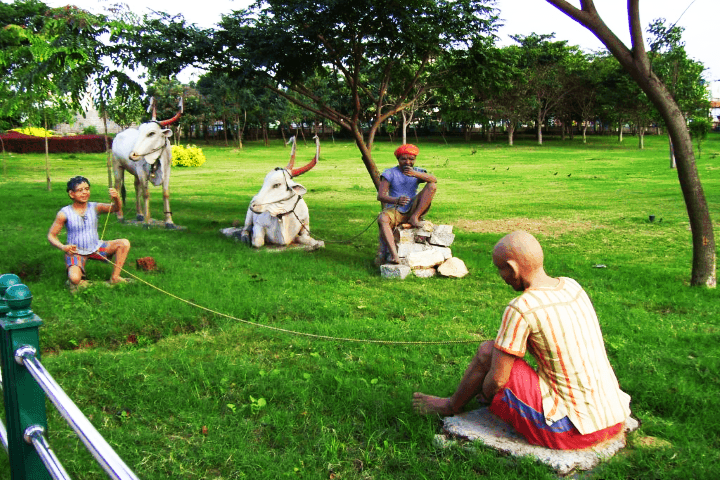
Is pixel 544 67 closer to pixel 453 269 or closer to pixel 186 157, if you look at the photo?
pixel 186 157

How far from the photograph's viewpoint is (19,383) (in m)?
2.51

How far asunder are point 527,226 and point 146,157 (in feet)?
24.7

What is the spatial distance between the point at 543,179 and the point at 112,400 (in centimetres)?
1962

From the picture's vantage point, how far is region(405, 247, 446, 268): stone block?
865 cm

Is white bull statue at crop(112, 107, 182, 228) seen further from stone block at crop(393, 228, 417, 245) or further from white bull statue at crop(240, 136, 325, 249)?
stone block at crop(393, 228, 417, 245)

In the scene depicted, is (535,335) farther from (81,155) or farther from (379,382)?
(81,155)

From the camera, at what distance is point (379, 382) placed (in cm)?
489

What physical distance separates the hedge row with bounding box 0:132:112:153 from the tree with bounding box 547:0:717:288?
106ft

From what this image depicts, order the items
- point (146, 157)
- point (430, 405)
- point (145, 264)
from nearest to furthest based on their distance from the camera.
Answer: point (430, 405)
point (145, 264)
point (146, 157)

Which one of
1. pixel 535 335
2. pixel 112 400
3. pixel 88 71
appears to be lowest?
pixel 112 400

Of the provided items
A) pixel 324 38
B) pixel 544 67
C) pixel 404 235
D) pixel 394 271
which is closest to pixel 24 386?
pixel 394 271

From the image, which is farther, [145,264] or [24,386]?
[145,264]

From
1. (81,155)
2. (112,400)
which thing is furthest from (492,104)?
(112,400)

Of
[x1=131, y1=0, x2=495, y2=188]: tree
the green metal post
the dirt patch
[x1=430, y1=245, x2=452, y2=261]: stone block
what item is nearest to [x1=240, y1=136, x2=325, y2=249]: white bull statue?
[x1=131, y1=0, x2=495, y2=188]: tree
